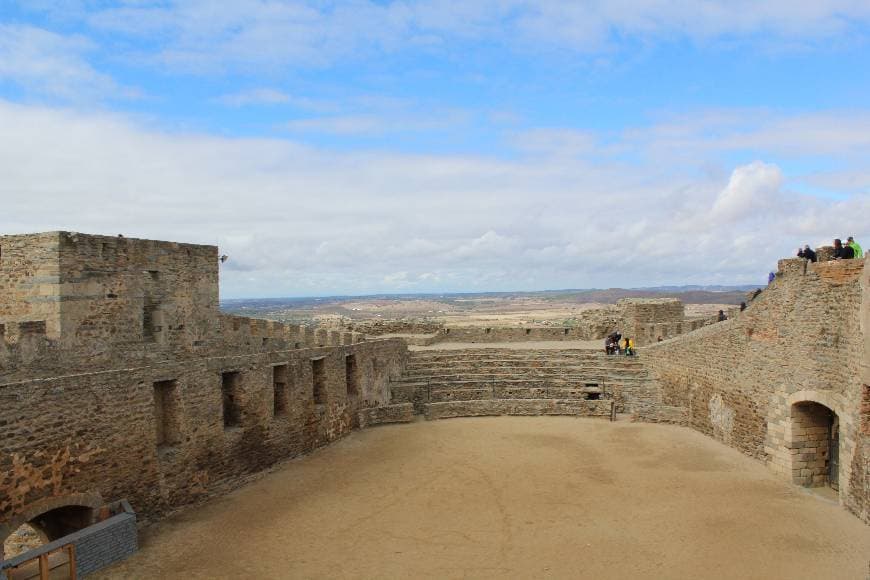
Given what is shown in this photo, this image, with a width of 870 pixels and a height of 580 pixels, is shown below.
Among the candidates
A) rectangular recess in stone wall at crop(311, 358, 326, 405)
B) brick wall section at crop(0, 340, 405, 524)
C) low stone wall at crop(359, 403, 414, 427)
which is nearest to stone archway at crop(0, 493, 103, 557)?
brick wall section at crop(0, 340, 405, 524)

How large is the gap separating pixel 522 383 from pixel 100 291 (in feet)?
43.5

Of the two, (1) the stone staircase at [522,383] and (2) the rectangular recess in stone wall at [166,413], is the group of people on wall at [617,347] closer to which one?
(1) the stone staircase at [522,383]

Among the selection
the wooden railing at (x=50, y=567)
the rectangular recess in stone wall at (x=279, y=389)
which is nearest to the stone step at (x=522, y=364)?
the rectangular recess in stone wall at (x=279, y=389)

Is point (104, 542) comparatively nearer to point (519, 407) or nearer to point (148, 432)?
point (148, 432)

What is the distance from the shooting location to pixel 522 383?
21984 mm

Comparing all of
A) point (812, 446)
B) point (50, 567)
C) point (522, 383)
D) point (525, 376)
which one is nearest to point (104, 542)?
point (50, 567)

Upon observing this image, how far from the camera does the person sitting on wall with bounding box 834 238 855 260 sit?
14.1m

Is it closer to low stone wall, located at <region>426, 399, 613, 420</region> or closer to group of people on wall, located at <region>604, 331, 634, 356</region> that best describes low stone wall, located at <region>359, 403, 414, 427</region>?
low stone wall, located at <region>426, 399, 613, 420</region>

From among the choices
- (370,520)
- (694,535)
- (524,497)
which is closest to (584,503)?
(524,497)

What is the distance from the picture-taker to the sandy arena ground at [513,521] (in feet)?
33.1

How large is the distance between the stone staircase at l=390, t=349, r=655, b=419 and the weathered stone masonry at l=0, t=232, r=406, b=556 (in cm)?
210

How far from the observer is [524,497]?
13102 mm

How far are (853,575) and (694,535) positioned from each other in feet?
7.65

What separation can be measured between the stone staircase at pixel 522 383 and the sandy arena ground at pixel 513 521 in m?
3.46
